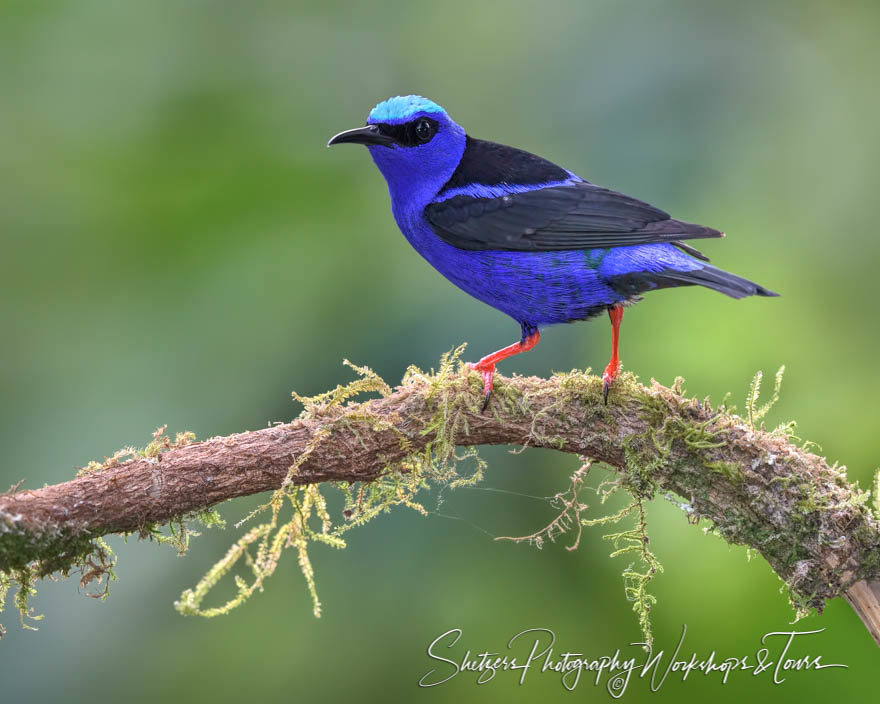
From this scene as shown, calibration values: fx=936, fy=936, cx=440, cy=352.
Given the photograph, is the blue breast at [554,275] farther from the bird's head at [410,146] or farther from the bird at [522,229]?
the bird's head at [410,146]

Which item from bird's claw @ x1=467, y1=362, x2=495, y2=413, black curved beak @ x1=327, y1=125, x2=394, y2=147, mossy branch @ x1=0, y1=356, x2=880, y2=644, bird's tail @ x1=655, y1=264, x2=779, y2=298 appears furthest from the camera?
black curved beak @ x1=327, y1=125, x2=394, y2=147

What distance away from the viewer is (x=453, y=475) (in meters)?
3.19

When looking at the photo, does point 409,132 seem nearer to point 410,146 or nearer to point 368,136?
point 410,146

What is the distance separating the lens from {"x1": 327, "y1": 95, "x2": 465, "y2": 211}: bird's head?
3895mm

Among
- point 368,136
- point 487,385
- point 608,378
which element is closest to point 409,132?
point 368,136

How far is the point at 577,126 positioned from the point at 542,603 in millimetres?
2785

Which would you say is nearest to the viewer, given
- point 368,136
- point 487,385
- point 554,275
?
point 487,385

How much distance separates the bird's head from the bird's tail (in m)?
1.08

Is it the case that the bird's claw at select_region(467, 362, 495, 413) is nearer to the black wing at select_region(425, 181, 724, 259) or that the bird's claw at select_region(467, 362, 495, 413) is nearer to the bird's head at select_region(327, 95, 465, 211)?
the black wing at select_region(425, 181, 724, 259)

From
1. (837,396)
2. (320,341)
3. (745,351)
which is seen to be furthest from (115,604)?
(837,396)

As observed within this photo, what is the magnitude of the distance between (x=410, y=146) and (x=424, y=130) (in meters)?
0.09

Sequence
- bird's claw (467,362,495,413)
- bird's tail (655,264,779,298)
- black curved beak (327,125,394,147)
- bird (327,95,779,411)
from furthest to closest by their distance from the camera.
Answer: black curved beak (327,125,394,147)
bird (327,95,779,411)
bird's claw (467,362,495,413)
bird's tail (655,264,779,298)

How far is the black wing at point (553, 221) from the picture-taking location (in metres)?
3.51

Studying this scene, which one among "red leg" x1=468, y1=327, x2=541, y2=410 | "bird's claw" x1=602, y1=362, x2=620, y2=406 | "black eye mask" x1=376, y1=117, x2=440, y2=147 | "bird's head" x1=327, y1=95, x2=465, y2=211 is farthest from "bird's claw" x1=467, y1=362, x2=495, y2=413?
"black eye mask" x1=376, y1=117, x2=440, y2=147
